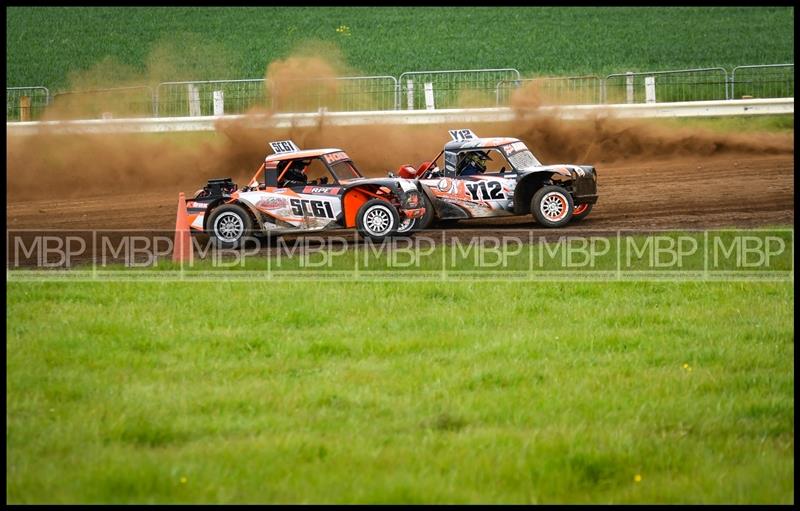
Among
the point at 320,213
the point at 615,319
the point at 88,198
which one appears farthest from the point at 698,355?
the point at 88,198

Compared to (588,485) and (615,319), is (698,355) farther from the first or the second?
(588,485)

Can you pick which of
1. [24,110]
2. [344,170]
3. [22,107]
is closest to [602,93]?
[344,170]

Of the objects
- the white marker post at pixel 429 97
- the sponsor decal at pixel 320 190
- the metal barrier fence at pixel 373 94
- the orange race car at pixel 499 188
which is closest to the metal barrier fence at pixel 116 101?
the metal barrier fence at pixel 373 94

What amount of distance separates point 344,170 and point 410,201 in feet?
3.77

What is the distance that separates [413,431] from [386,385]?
1195mm

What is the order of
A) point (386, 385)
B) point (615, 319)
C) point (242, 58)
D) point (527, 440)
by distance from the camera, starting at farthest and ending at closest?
point (242, 58) < point (615, 319) < point (386, 385) < point (527, 440)

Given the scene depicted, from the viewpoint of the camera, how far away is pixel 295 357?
9891 mm

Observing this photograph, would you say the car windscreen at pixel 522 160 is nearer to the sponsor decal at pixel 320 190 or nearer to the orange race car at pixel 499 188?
the orange race car at pixel 499 188

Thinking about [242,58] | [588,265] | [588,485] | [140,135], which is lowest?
[588,485]

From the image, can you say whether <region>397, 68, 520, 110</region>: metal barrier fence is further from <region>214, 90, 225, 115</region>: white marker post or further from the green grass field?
the green grass field

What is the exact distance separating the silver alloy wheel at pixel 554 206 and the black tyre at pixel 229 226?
4.52 meters

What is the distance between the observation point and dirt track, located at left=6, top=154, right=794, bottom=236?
1788 centimetres

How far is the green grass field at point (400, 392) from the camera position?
22.2ft

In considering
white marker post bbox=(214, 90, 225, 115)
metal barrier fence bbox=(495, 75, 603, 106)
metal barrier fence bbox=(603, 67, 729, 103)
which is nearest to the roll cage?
metal barrier fence bbox=(495, 75, 603, 106)
